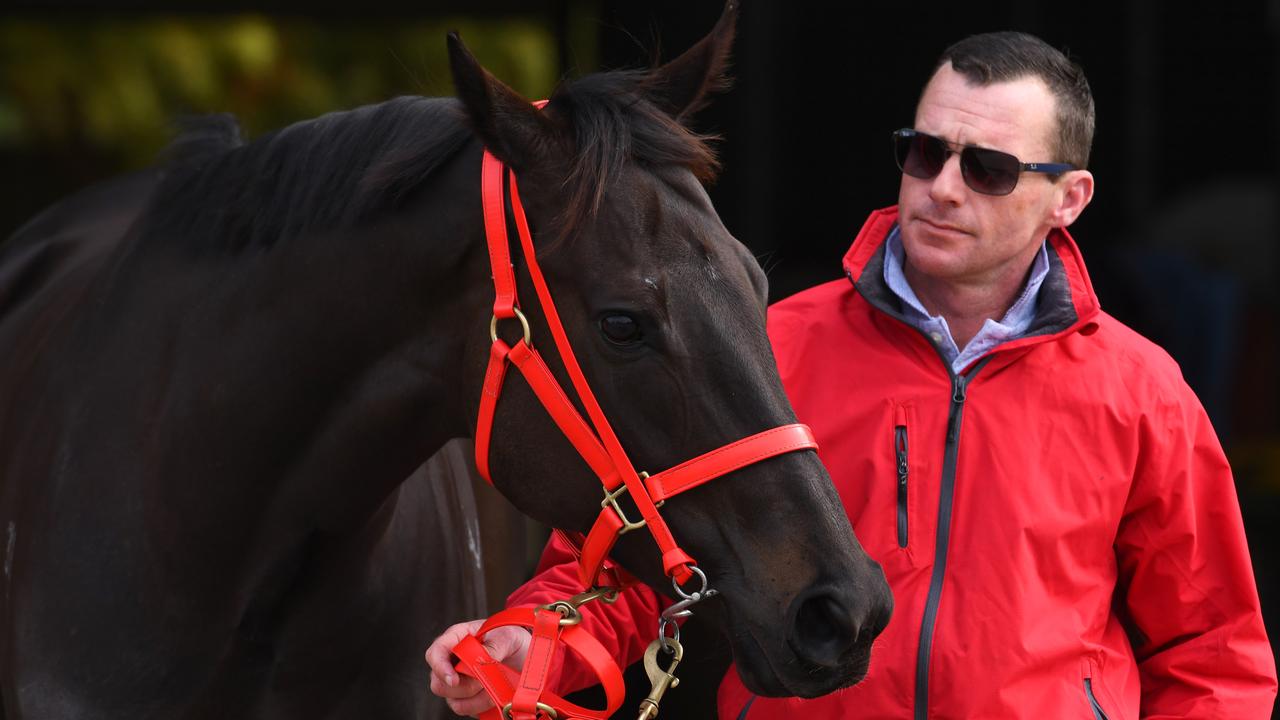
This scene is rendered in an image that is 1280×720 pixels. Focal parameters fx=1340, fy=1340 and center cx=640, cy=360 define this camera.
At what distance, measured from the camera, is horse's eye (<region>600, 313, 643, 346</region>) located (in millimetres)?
1719

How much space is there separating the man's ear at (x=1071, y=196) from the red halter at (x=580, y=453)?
2.26 ft

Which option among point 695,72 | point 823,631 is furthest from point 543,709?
point 695,72

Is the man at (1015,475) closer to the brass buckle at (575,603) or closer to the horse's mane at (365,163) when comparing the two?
the brass buckle at (575,603)

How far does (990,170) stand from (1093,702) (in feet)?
2.61

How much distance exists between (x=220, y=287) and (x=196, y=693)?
1.99 ft

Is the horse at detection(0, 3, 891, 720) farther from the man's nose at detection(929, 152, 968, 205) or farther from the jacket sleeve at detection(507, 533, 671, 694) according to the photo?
the man's nose at detection(929, 152, 968, 205)

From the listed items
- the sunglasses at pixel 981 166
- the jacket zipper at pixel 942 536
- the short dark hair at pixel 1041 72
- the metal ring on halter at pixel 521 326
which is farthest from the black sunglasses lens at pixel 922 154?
the metal ring on halter at pixel 521 326

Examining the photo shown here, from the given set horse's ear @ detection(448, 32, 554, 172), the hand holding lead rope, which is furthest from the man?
horse's ear @ detection(448, 32, 554, 172)

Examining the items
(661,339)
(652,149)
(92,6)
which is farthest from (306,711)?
(92,6)

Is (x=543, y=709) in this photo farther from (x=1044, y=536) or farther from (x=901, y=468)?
(x=1044, y=536)

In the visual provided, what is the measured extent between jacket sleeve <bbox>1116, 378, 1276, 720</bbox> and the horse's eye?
0.82m

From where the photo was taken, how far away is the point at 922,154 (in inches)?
82.7

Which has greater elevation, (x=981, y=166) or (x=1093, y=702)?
(x=981, y=166)

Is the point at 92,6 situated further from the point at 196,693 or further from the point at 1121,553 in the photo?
the point at 1121,553
